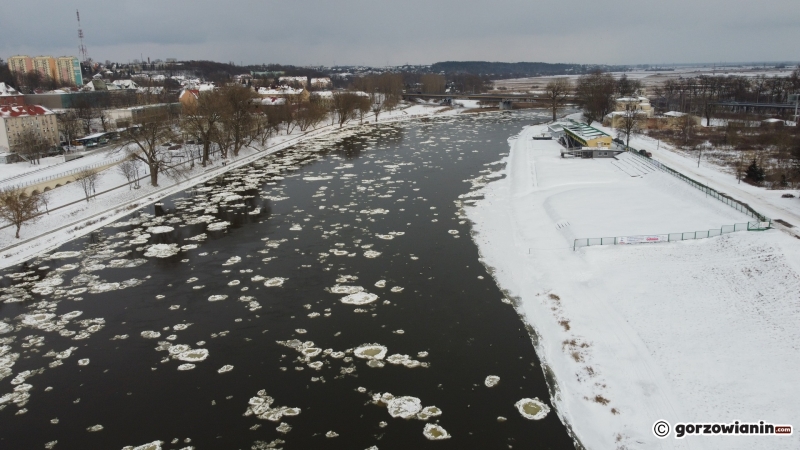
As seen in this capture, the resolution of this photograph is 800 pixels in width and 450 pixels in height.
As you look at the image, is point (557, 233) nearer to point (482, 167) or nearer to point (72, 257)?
point (482, 167)

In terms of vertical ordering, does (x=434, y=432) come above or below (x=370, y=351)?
below

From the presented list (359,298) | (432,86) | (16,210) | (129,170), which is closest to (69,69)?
(432,86)

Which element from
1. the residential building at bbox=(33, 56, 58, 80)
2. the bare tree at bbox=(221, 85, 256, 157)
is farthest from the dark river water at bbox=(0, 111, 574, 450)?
the residential building at bbox=(33, 56, 58, 80)

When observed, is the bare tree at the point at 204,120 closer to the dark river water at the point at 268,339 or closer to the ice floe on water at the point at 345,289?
the dark river water at the point at 268,339

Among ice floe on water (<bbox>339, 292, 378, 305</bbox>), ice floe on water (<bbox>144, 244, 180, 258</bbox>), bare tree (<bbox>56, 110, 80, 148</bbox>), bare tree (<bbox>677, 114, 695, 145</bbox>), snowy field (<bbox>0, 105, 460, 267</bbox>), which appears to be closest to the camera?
ice floe on water (<bbox>339, 292, 378, 305</bbox>)

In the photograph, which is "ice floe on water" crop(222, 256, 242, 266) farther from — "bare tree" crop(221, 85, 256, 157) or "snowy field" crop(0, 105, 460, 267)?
"bare tree" crop(221, 85, 256, 157)

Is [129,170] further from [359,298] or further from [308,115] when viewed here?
[308,115]

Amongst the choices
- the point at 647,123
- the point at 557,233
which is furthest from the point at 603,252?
the point at 647,123
